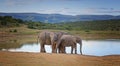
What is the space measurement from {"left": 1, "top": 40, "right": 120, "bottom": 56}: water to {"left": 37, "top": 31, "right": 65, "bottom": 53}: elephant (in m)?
0.18

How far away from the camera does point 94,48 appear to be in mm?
5895

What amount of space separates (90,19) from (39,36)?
3.70 feet

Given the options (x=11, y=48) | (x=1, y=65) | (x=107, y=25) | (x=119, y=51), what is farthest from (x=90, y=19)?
(x=1, y=65)

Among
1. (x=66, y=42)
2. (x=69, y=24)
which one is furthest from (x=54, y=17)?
(x=66, y=42)

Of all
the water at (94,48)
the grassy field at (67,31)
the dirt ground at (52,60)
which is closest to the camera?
the dirt ground at (52,60)

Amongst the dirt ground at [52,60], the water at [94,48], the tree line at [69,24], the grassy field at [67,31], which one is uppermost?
the tree line at [69,24]

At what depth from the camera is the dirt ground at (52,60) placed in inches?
190

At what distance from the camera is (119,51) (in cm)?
578

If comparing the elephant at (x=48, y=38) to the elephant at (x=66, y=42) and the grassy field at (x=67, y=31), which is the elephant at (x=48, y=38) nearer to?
the elephant at (x=66, y=42)

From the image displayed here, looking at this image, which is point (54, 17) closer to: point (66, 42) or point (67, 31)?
point (67, 31)

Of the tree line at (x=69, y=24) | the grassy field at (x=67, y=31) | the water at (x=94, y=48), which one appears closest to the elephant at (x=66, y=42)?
the water at (x=94, y=48)

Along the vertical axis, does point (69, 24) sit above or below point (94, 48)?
above

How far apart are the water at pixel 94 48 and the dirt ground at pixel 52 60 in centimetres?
66

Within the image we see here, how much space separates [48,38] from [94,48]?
947mm
